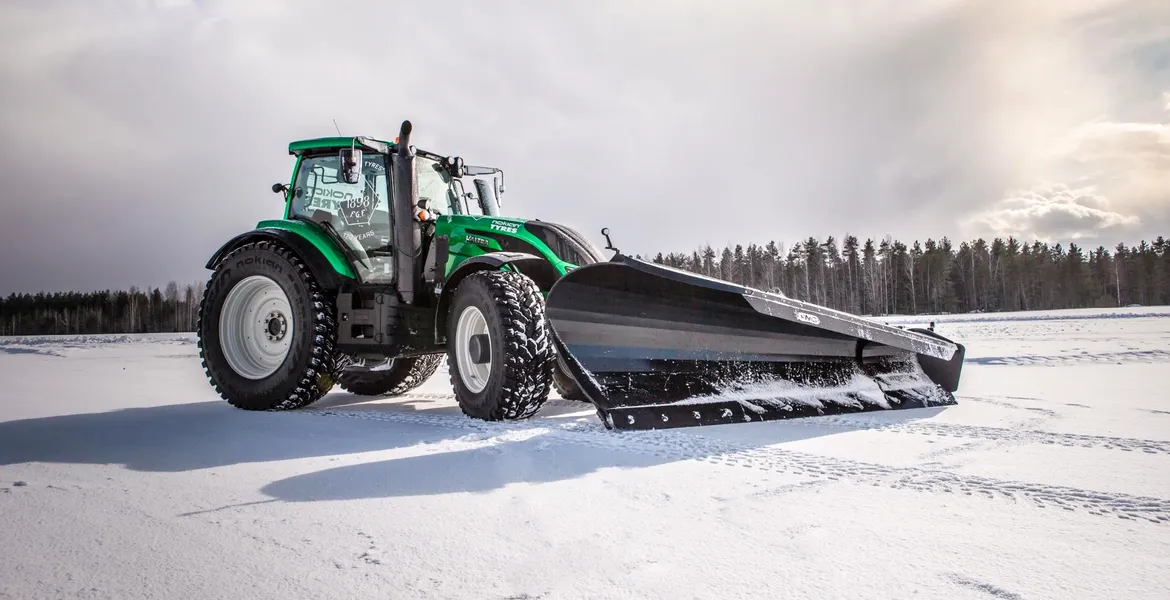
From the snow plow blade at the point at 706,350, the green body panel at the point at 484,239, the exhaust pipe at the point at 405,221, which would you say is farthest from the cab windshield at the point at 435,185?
the snow plow blade at the point at 706,350

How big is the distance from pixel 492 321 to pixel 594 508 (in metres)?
2.18

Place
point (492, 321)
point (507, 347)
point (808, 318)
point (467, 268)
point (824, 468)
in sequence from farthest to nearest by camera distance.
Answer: point (467, 268) → point (492, 321) → point (507, 347) → point (808, 318) → point (824, 468)

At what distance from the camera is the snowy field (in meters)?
1.66

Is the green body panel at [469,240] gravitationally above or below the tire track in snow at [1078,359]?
above

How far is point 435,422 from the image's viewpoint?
4492mm

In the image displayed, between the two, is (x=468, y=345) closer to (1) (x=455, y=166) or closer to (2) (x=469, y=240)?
(2) (x=469, y=240)

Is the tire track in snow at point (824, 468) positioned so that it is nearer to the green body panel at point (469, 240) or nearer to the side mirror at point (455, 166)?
the green body panel at point (469, 240)

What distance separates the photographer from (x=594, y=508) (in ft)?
7.63

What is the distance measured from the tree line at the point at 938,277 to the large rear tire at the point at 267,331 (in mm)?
49700

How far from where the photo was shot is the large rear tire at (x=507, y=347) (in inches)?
167

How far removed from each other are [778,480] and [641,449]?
0.81 meters

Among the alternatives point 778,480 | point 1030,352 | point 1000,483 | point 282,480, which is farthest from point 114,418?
point 1030,352

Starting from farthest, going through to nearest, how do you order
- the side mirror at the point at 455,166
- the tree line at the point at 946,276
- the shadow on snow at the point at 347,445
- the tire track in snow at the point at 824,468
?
the tree line at the point at 946,276, the side mirror at the point at 455,166, the shadow on snow at the point at 347,445, the tire track in snow at the point at 824,468

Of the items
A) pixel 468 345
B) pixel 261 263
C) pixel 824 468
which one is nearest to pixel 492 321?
pixel 468 345
